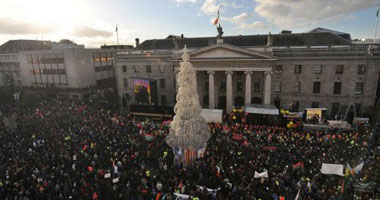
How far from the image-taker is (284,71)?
33.8m

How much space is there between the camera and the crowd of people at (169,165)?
1448 cm

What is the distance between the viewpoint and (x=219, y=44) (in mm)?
33281

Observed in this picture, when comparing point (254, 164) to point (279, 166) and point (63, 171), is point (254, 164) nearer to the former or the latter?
point (279, 166)

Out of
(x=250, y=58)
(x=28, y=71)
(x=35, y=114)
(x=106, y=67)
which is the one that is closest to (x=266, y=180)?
(x=250, y=58)

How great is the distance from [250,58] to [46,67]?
48.4m

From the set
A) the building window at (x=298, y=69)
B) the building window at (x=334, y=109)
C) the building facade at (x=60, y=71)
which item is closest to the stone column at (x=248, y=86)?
the building window at (x=298, y=69)

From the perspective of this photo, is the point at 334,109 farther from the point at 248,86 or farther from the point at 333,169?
the point at 333,169

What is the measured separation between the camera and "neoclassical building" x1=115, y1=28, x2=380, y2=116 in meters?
30.4

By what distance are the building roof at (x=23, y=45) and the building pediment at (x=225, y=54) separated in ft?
195

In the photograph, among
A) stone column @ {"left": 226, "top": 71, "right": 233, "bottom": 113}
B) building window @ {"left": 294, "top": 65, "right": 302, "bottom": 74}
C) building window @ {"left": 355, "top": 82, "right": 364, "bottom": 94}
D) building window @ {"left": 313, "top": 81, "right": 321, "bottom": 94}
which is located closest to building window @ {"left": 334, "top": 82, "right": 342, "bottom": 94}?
building window @ {"left": 355, "top": 82, "right": 364, "bottom": 94}

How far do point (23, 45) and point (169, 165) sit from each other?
72.3 metres

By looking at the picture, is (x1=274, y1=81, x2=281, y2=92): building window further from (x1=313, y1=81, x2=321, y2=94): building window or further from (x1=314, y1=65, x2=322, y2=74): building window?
(x1=314, y1=65, x2=322, y2=74): building window

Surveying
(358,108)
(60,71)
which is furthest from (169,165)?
(60,71)

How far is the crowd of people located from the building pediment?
1178 centimetres
